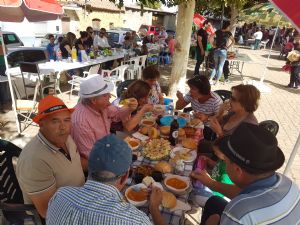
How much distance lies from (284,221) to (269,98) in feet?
28.1

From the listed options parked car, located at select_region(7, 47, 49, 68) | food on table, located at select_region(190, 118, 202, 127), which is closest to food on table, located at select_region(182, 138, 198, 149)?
food on table, located at select_region(190, 118, 202, 127)

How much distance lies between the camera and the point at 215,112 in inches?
168

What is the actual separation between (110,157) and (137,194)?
853mm

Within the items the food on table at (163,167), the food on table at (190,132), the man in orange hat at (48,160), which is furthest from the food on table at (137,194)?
the food on table at (190,132)

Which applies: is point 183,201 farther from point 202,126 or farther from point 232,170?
point 202,126

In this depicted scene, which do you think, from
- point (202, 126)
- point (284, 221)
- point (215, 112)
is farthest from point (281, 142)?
point (284, 221)

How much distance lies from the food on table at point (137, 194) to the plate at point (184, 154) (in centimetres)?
77

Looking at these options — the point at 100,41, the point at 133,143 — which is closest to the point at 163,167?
the point at 133,143

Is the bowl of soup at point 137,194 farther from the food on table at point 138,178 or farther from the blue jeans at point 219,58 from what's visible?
the blue jeans at point 219,58

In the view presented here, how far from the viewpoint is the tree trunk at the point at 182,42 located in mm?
7164

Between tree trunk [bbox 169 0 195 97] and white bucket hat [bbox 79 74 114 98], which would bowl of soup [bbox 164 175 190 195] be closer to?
white bucket hat [bbox 79 74 114 98]

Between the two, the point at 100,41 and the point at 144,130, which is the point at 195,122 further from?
the point at 100,41

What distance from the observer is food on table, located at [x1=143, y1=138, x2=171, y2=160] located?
2832 mm

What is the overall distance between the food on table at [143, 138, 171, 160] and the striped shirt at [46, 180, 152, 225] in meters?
1.47
